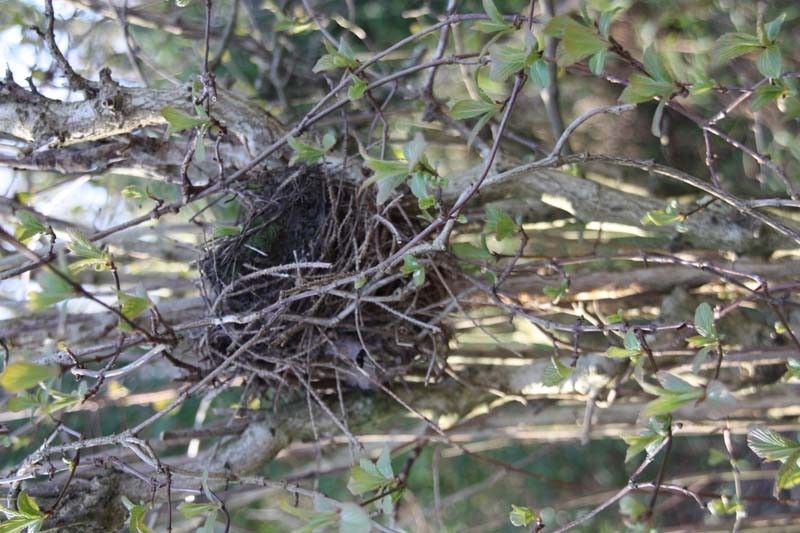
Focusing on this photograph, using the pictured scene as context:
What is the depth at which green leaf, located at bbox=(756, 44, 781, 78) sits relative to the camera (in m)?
Result: 0.80

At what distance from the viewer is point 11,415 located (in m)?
1.78

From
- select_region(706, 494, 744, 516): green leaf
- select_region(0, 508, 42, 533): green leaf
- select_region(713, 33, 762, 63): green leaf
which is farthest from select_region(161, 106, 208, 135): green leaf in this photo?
select_region(706, 494, 744, 516): green leaf

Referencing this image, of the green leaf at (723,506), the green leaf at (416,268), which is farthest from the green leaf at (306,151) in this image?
the green leaf at (723,506)

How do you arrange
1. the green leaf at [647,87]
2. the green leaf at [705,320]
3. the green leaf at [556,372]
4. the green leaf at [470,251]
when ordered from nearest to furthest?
the green leaf at [647,87], the green leaf at [705,320], the green leaf at [556,372], the green leaf at [470,251]

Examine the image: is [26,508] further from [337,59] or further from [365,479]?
[337,59]

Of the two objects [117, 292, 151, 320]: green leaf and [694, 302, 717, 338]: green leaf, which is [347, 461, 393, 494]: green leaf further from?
[694, 302, 717, 338]: green leaf

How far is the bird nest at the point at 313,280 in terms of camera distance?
3.86ft

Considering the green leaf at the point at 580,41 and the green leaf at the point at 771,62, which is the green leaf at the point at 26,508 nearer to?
the green leaf at the point at 580,41

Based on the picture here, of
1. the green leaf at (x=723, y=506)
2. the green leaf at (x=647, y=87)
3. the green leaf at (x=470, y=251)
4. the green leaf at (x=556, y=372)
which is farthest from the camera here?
the green leaf at (x=470, y=251)

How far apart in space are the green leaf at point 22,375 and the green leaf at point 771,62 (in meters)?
0.85

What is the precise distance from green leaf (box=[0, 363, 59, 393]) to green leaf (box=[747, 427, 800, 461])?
0.79 m

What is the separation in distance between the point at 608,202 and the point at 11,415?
1552mm

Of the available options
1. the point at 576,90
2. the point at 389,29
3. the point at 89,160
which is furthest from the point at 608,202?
the point at 389,29

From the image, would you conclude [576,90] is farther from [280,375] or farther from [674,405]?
[674,405]
